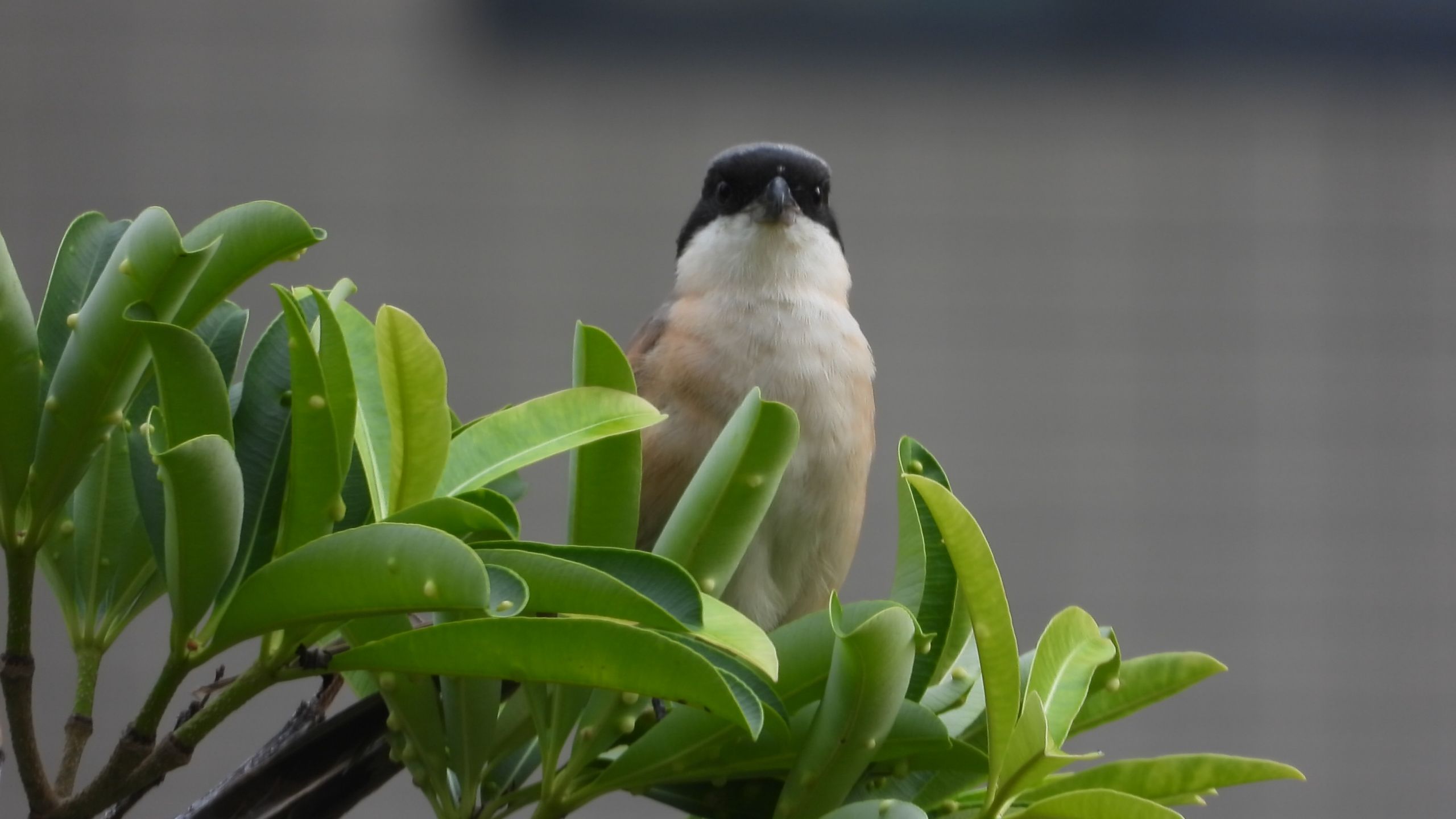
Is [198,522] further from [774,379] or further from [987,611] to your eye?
[774,379]

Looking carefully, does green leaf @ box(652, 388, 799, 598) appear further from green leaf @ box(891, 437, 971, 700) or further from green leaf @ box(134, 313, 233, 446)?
green leaf @ box(134, 313, 233, 446)

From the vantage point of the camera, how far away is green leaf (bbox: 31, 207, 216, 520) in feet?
3.80

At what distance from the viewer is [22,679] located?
1.13 metres

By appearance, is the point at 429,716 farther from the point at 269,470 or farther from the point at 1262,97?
the point at 1262,97

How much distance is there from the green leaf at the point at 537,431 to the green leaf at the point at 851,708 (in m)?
0.24

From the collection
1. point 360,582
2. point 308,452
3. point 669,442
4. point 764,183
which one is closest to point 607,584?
point 360,582

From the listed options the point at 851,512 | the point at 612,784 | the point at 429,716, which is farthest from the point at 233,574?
the point at 851,512

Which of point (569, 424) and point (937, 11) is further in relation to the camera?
point (937, 11)

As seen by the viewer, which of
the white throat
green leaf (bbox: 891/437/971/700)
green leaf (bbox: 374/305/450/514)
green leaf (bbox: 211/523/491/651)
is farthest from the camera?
the white throat

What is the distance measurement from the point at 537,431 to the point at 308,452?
193 millimetres

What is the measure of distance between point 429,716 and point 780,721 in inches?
11.8

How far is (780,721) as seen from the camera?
3.83 feet

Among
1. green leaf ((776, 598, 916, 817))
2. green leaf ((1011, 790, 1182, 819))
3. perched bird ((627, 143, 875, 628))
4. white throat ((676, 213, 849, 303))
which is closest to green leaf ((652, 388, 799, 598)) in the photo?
green leaf ((776, 598, 916, 817))

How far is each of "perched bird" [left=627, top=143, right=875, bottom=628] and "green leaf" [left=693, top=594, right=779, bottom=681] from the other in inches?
36.5
